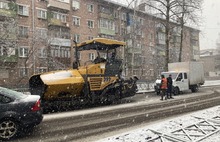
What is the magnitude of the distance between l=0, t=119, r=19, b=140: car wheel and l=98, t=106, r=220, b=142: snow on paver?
2608mm

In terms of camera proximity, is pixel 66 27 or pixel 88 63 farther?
pixel 66 27

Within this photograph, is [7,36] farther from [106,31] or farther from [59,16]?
[106,31]

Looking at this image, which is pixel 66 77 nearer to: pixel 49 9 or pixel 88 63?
pixel 88 63

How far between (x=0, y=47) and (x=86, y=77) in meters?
16.1

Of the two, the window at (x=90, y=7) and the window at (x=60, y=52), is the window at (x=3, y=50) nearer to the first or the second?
the window at (x=60, y=52)

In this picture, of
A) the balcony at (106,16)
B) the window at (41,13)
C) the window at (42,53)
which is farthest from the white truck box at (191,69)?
the balcony at (106,16)

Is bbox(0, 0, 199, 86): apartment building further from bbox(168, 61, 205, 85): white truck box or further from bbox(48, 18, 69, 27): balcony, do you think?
bbox(168, 61, 205, 85): white truck box

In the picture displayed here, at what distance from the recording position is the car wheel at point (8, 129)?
8045mm

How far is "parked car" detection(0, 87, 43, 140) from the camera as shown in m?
8.09

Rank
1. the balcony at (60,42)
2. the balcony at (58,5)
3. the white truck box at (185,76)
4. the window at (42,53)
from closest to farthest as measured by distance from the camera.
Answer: the white truck box at (185,76) < the window at (42,53) < the balcony at (60,42) < the balcony at (58,5)

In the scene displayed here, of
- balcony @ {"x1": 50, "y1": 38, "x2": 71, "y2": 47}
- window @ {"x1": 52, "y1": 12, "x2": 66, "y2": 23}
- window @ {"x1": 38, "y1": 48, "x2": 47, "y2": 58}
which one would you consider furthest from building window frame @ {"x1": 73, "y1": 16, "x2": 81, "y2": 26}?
window @ {"x1": 38, "y1": 48, "x2": 47, "y2": 58}

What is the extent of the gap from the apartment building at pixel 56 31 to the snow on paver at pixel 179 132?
2019 cm

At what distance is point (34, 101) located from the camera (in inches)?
342

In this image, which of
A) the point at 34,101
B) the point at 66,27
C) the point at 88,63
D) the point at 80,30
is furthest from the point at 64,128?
the point at 80,30
